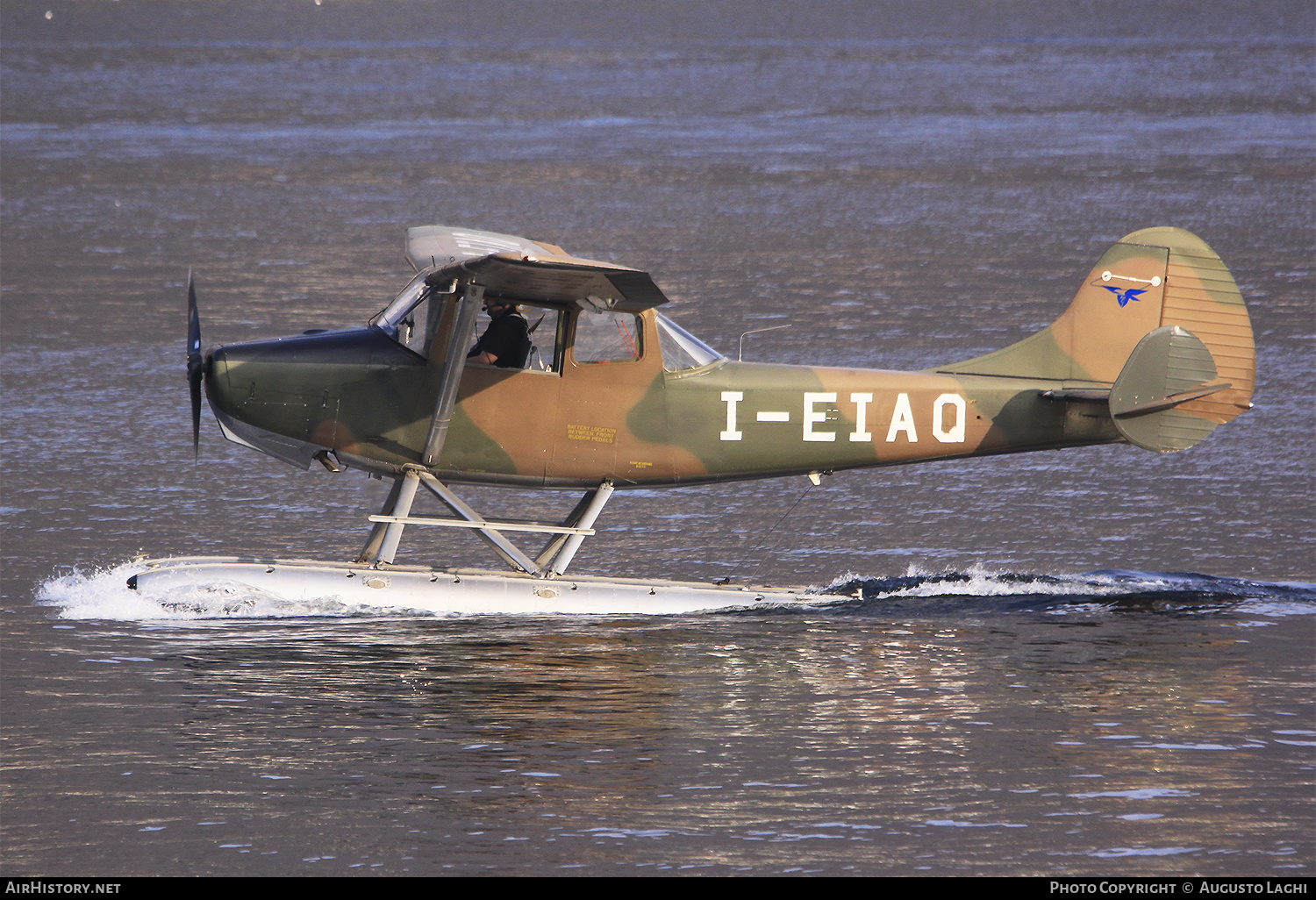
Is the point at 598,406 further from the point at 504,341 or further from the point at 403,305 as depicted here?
the point at 403,305

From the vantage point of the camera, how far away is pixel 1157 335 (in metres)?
11.9

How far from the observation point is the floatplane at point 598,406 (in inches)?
455

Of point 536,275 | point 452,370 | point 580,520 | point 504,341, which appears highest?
point 536,275

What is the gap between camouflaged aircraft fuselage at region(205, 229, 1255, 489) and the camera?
11.6 metres

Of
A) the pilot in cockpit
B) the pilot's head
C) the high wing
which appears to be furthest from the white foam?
the high wing

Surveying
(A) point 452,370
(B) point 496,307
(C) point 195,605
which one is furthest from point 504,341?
(C) point 195,605

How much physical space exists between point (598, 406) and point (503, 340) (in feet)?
2.69

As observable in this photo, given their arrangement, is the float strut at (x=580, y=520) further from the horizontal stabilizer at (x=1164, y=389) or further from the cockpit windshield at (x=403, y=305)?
the horizontal stabilizer at (x=1164, y=389)

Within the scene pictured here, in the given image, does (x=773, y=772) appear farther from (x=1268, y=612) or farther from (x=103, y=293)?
(x=103, y=293)

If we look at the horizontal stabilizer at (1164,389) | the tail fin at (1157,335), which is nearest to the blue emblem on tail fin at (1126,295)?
the tail fin at (1157,335)

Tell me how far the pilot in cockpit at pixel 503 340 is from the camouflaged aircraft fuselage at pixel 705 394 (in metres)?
0.09

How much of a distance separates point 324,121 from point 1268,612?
1322 inches

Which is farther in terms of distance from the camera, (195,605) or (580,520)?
(580,520)

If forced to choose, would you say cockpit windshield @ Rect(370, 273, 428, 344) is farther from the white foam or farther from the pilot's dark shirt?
the white foam
